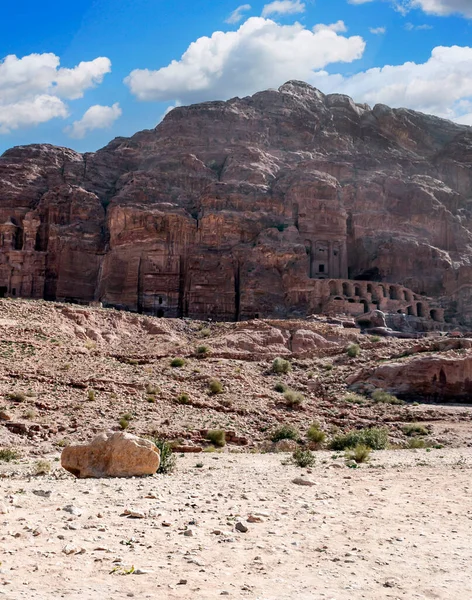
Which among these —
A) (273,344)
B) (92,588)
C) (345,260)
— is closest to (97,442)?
(92,588)

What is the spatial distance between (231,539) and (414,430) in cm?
1895

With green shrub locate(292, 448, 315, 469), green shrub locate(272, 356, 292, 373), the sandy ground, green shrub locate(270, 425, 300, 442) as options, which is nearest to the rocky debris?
green shrub locate(272, 356, 292, 373)

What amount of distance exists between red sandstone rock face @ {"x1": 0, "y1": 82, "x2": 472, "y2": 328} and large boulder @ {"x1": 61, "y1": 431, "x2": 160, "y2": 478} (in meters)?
42.2

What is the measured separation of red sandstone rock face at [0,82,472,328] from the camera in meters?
60.0

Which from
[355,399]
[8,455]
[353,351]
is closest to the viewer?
[8,455]

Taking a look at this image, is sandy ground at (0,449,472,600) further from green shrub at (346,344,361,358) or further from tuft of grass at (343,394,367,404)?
green shrub at (346,344,361,358)

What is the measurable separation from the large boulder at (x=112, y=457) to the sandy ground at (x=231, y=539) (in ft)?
1.17

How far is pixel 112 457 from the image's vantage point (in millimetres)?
13344

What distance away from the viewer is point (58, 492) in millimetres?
11016

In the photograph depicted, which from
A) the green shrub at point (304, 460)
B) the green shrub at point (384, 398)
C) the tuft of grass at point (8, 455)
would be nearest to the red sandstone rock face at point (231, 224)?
the green shrub at point (384, 398)

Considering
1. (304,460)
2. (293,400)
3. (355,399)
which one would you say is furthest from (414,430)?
(304,460)

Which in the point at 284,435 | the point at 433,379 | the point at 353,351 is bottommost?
the point at 284,435

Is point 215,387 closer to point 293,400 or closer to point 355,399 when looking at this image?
point 293,400

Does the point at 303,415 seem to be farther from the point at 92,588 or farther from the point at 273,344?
the point at 92,588
